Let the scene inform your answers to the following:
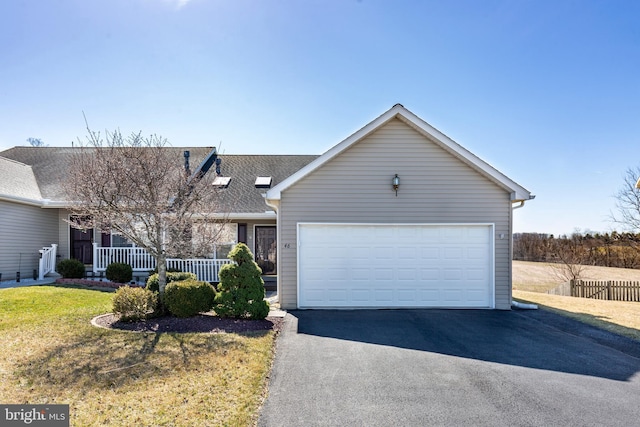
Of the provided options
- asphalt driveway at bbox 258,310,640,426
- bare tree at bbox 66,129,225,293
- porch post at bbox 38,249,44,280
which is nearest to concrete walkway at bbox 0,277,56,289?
porch post at bbox 38,249,44,280

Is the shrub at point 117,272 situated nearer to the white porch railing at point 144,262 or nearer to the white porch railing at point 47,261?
the white porch railing at point 144,262

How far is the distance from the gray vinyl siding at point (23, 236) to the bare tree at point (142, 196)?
20.4ft

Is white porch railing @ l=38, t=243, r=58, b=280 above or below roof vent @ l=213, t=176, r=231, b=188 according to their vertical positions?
below

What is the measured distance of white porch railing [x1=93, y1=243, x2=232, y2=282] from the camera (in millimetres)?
13445

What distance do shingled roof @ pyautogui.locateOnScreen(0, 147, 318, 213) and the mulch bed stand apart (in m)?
6.45

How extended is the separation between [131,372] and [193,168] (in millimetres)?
12176

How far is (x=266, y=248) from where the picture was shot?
15.1m

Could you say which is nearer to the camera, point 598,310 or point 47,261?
point 598,310

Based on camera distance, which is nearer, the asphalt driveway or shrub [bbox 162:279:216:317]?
the asphalt driveway

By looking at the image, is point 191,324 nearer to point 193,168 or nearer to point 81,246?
point 193,168

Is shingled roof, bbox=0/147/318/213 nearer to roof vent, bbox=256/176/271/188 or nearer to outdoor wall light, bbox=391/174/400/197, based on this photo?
roof vent, bbox=256/176/271/188

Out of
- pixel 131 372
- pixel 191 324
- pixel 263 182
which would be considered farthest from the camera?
pixel 263 182

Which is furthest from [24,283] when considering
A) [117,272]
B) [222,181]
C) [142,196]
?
[142,196]

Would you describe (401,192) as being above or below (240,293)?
above
